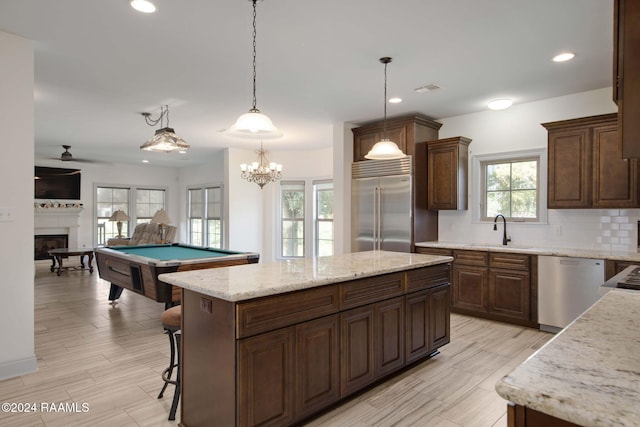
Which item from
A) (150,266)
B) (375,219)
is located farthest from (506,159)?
(150,266)

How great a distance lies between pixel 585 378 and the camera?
897 millimetres

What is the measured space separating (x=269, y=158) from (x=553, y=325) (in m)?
6.30

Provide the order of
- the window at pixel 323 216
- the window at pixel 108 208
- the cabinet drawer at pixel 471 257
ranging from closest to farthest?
the cabinet drawer at pixel 471 257
the window at pixel 323 216
the window at pixel 108 208

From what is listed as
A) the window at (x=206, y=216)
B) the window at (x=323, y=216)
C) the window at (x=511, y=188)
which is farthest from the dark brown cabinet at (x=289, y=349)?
the window at (x=206, y=216)

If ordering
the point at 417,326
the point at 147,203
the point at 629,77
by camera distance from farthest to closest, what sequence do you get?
the point at 147,203 < the point at 417,326 < the point at 629,77

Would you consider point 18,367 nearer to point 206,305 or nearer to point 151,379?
point 151,379

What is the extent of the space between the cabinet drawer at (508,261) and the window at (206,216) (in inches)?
262

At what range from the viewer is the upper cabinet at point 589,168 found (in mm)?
3836

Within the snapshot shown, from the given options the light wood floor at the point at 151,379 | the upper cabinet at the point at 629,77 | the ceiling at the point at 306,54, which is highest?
the ceiling at the point at 306,54

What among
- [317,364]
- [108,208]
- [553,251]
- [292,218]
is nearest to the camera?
[317,364]

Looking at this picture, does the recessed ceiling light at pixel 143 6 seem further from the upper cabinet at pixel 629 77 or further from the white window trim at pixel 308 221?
the white window trim at pixel 308 221

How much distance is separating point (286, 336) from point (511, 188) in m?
4.07

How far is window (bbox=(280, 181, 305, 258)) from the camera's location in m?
8.62


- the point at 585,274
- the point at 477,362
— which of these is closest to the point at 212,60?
the point at 477,362
